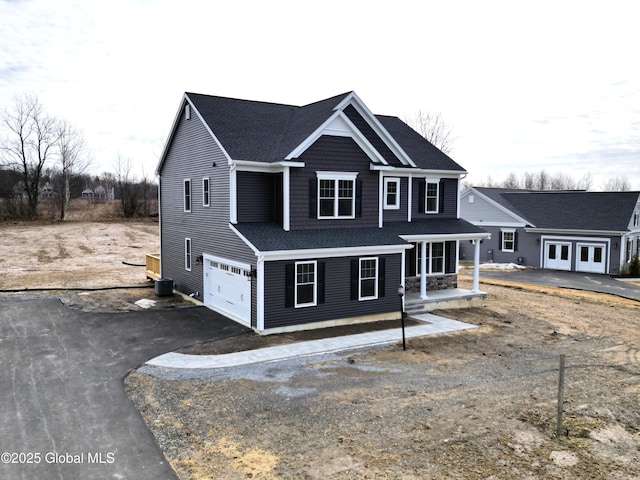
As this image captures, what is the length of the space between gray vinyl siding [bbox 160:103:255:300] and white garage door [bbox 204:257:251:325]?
0.44 m

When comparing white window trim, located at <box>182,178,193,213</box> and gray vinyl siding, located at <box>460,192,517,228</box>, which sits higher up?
white window trim, located at <box>182,178,193,213</box>

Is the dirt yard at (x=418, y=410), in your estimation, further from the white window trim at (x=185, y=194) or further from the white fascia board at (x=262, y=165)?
the white window trim at (x=185, y=194)

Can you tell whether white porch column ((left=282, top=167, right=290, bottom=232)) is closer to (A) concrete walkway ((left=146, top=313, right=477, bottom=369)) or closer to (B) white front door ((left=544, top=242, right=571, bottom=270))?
(A) concrete walkway ((left=146, top=313, right=477, bottom=369))

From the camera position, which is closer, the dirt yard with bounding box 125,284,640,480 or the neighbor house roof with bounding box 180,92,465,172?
the dirt yard with bounding box 125,284,640,480

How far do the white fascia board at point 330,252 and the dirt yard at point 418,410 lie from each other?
2531 mm

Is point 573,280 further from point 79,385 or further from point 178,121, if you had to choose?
point 79,385

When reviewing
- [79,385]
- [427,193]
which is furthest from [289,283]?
[427,193]

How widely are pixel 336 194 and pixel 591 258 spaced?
76.5 ft

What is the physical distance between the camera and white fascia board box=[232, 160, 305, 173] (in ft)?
53.6

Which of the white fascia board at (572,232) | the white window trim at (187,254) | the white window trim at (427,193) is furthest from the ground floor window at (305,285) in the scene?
the white fascia board at (572,232)

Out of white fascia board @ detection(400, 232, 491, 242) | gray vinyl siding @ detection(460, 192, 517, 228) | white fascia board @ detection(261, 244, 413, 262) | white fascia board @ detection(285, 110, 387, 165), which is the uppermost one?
white fascia board @ detection(285, 110, 387, 165)

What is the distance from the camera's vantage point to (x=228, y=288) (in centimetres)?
1739

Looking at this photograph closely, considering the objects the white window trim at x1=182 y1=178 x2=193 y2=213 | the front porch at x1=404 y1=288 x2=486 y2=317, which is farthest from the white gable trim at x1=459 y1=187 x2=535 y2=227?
the white window trim at x1=182 y1=178 x2=193 y2=213

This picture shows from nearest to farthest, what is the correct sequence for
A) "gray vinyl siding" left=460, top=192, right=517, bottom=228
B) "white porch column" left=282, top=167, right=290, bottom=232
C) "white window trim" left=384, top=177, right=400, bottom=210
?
"white porch column" left=282, top=167, right=290, bottom=232 → "white window trim" left=384, top=177, right=400, bottom=210 → "gray vinyl siding" left=460, top=192, right=517, bottom=228
